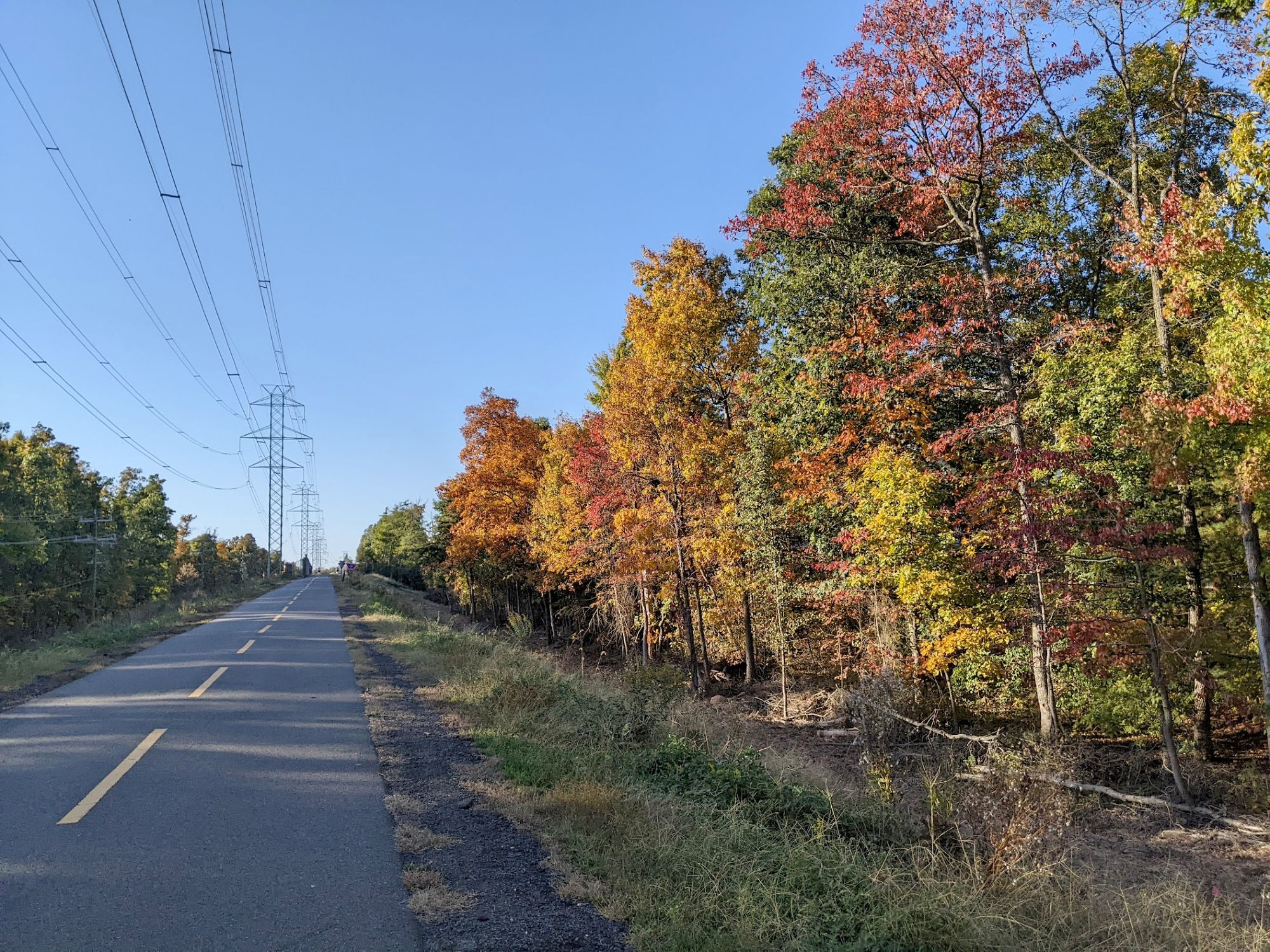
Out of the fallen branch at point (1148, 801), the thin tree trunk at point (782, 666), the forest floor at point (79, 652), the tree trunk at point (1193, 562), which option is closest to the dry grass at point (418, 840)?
the fallen branch at point (1148, 801)

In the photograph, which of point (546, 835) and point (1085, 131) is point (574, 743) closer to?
point (546, 835)

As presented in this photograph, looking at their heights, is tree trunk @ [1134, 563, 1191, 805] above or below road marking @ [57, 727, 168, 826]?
below

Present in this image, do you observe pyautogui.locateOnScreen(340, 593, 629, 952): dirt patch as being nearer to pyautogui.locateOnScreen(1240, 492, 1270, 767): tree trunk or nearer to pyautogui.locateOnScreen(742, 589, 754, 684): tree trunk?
pyautogui.locateOnScreen(1240, 492, 1270, 767): tree trunk

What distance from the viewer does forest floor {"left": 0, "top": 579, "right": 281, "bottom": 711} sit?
11367 millimetres

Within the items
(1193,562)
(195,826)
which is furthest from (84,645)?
(1193,562)

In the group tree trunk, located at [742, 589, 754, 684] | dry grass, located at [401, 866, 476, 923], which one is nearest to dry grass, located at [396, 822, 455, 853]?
dry grass, located at [401, 866, 476, 923]

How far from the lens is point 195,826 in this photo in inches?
210

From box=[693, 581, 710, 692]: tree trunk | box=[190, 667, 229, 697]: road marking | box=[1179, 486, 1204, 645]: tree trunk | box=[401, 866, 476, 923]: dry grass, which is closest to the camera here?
box=[401, 866, 476, 923]: dry grass

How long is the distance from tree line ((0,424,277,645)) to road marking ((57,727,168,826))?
55.2 ft

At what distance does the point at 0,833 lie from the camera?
5023 millimetres

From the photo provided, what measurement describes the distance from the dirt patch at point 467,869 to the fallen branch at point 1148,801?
6946 mm

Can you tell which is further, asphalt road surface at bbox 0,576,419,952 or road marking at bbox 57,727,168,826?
road marking at bbox 57,727,168,826

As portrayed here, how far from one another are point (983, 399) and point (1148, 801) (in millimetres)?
8609

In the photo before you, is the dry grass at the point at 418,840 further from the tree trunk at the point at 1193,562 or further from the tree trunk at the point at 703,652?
the tree trunk at the point at 703,652
